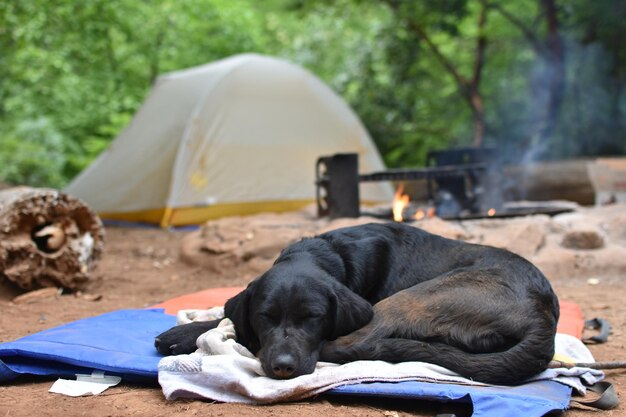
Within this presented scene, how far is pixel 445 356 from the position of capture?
311 centimetres

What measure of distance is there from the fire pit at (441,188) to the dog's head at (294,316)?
436cm

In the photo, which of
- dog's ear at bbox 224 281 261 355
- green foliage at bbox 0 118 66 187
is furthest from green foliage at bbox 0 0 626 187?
dog's ear at bbox 224 281 261 355

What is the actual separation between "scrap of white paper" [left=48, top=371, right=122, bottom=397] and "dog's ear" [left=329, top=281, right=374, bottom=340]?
1.03 meters

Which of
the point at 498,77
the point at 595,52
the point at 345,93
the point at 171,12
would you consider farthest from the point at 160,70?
the point at 595,52

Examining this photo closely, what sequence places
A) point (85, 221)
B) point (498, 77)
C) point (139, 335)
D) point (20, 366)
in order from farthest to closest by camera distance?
1. point (498, 77)
2. point (85, 221)
3. point (139, 335)
4. point (20, 366)

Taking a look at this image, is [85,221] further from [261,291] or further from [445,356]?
[445,356]

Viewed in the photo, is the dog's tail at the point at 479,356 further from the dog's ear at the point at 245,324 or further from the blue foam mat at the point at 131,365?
the dog's ear at the point at 245,324

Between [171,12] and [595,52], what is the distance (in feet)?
30.8

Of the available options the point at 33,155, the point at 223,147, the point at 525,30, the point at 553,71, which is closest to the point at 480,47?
the point at 525,30

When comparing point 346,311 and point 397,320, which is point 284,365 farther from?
point 397,320

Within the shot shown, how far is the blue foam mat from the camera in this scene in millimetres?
2853

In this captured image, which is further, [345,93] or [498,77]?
[345,93]

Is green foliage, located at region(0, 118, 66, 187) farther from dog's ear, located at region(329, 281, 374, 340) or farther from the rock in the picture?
dog's ear, located at region(329, 281, 374, 340)

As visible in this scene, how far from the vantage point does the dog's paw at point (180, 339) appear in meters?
3.48
